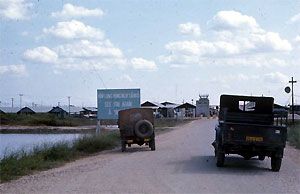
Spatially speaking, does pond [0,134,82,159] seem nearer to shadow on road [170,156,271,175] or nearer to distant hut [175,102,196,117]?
shadow on road [170,156,271,175]

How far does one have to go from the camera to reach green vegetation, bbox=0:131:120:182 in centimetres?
1734

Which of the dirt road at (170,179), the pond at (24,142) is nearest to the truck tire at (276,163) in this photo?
the dirt road at (170,179)

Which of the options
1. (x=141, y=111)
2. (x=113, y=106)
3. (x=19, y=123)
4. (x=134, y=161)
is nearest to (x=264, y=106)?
(x=134, y=161)

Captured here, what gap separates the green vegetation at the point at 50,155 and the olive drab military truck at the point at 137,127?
2680mm

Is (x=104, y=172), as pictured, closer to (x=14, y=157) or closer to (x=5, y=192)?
(x=5, y=192)

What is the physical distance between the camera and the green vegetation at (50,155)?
56.9ft

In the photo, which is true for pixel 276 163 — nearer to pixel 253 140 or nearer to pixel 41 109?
pixel 253 140

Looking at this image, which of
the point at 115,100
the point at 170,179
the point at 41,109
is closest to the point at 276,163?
the point at 170,179

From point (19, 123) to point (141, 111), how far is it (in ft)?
196

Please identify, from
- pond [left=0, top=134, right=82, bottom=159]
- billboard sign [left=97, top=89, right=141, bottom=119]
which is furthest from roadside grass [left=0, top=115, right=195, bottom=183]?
billboard sign [left=97, top=89, right=141, bottom=119]

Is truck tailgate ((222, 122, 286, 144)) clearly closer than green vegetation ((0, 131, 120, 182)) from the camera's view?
Yes

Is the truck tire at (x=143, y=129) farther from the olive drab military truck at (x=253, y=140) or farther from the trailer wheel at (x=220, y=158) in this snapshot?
the trailer wheel at (x=220, y=158)

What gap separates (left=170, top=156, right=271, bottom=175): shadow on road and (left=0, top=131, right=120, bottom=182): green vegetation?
5.40 metres

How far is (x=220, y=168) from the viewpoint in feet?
53.3
